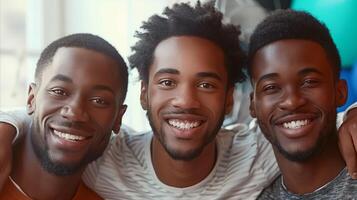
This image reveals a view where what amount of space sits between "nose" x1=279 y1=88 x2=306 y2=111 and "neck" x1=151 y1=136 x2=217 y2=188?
23 cm

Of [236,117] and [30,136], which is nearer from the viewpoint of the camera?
[30,136]

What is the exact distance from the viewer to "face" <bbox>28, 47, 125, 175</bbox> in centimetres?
106

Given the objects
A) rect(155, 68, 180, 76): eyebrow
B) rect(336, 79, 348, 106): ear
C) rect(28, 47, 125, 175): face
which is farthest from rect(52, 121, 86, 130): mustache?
rect(336, 79, 348, 106): ear

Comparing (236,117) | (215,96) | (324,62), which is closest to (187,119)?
(215,96)

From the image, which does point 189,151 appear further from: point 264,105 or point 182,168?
point 264,105

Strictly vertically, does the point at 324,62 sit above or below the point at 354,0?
below

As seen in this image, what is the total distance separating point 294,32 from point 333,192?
346 mm

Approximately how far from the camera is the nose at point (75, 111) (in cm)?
105

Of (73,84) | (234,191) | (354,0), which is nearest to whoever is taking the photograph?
(73,84)

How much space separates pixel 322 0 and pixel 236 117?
1.31ft

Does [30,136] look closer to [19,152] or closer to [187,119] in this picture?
[19,152]

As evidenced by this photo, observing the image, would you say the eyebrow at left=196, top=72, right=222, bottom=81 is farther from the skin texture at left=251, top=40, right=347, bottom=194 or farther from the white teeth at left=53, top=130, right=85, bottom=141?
the white teeth at left=53, top=130, right=85, bottom=141

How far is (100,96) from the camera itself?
1.09 metres

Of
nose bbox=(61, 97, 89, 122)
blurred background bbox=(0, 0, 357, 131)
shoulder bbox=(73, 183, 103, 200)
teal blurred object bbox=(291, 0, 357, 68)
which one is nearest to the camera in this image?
nose bbox=(61, 97, 89, 122)
